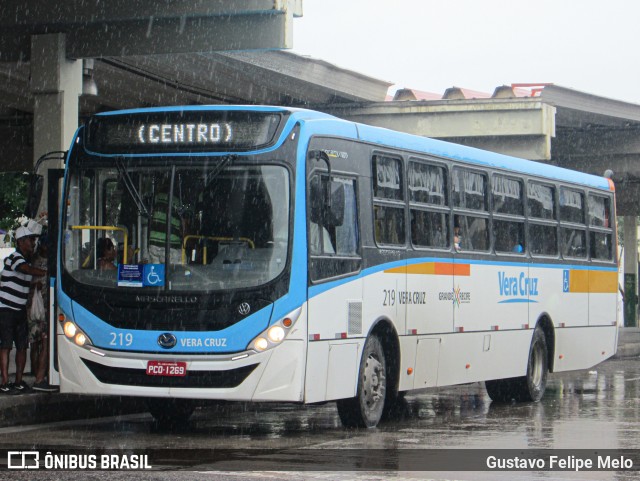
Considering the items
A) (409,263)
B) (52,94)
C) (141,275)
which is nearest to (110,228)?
(141,275)

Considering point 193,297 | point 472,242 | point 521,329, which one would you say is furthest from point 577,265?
point 193,297

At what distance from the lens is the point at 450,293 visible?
15203 mm

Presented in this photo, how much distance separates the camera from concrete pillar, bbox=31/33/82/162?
17328 millimetres

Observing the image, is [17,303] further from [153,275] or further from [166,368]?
[166,368]

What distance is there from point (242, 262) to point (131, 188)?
128 cm

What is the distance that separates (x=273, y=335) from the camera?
39.1 feet

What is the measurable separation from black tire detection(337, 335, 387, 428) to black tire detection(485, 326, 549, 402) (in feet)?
14.3

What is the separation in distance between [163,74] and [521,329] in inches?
407

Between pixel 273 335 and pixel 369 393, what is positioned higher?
pixel 273 335

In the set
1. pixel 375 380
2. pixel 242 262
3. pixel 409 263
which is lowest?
pixel 375 380

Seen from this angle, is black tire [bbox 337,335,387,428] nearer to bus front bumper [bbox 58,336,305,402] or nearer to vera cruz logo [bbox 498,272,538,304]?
bus front bumper [bbox 58,336,305,402]

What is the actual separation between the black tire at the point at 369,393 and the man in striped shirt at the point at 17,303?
3490 millimetres

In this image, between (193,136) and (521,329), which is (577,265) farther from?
(193,136)

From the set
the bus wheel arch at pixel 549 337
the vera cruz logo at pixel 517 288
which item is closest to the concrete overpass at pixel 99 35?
the vera cruz logo at pixel 517 288
